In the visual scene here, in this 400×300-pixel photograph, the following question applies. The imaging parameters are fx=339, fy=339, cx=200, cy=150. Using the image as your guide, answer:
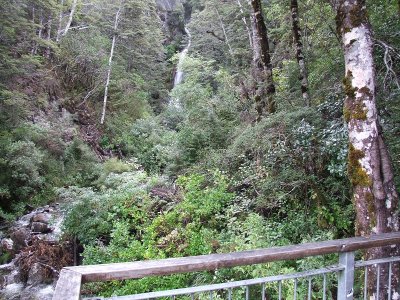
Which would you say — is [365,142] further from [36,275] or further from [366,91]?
[36,275]

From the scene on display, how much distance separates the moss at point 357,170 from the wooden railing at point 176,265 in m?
1.28

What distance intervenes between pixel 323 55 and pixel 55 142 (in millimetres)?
12247

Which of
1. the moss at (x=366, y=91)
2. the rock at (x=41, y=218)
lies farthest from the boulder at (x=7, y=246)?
the moss at (x=366, y=91)

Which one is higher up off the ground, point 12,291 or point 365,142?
point 365,142

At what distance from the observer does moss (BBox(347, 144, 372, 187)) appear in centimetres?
339

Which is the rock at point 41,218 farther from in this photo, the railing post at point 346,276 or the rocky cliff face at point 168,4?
the rocky cliff face at point 168,4

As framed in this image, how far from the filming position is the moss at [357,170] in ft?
11.1

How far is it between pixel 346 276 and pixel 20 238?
975 cm

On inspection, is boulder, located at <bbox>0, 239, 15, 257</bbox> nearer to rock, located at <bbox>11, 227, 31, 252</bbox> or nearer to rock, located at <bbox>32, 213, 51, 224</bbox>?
rock, located at <bbox>11, 227, 31, 252</bbox>

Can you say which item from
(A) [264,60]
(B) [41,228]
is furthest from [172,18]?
(B) [41,228]

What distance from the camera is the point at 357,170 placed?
137 inches

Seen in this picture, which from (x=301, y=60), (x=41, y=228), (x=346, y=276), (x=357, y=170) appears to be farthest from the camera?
(x=41, y=228)

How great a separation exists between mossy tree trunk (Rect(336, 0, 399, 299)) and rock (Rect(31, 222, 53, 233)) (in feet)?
30.3

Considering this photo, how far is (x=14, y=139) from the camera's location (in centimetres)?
1317
